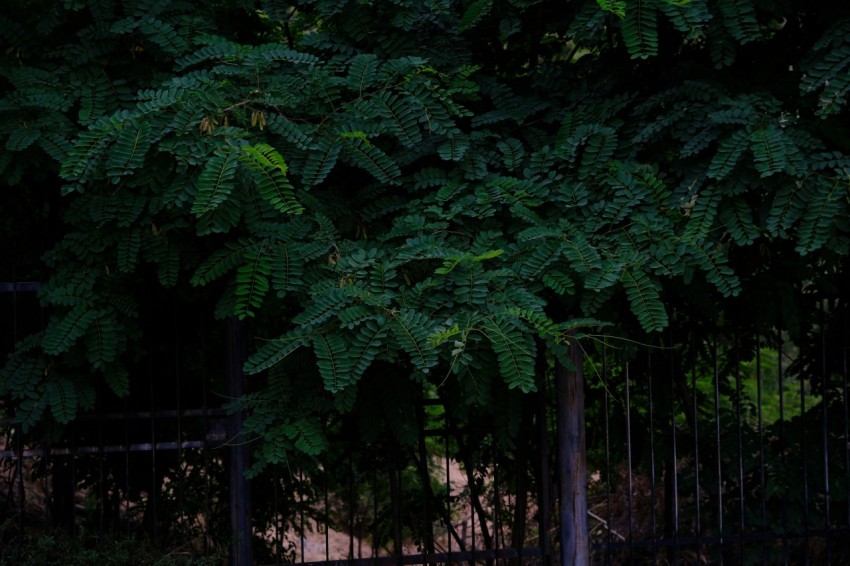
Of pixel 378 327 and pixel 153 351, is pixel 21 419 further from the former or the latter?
pixel 378 327

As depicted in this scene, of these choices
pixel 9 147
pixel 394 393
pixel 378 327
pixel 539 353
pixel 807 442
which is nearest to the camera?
pixel 378 327

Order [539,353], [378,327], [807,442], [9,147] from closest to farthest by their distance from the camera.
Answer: [378,327]
[9,147]
[539,353]
[807,442]

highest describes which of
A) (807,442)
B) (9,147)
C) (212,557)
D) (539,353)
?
(9,147)

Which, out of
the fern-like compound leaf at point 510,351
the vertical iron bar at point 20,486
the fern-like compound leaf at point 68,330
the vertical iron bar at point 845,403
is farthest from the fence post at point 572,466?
the vertical iron bar at point 20,486

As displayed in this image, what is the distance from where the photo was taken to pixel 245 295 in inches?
170

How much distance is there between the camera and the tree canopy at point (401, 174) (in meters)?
4.15

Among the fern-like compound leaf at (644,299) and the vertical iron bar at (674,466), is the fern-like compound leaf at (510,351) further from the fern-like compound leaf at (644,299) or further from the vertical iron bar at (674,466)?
the vertical iron bar at (674,466)

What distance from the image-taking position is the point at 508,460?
610 centimetres

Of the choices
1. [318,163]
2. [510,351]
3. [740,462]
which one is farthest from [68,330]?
[740,462]

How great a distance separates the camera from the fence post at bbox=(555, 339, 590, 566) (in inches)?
207

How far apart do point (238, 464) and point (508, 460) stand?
1.91m

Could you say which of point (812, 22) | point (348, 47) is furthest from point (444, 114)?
point (812, 22)

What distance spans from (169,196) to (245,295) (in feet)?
1.92

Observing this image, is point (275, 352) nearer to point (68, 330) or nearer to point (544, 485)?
point (68, 330)
